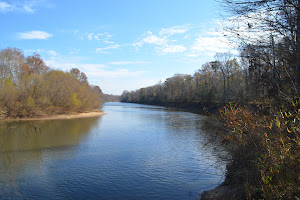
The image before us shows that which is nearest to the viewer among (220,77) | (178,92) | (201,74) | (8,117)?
(8,117)

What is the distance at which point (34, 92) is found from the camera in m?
35.7

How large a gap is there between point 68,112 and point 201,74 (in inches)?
1691

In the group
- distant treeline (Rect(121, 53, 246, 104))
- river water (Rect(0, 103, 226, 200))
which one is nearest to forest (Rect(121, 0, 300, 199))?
river water (Rect(0, 103, 226, 200))

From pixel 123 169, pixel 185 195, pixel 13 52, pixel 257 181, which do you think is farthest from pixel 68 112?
pixel 257 181

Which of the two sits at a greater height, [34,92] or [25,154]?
[34,92]

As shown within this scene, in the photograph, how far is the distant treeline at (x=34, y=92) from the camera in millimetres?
32312

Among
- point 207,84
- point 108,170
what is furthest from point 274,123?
point 207,84

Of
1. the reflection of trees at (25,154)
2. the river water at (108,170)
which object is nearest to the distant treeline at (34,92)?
the reflection of trees at (25,154)

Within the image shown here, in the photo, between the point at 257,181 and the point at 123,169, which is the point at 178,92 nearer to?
the point at 123,169

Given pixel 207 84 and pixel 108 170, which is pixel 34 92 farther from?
pixel 207 84

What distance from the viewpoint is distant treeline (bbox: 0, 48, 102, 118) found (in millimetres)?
32312

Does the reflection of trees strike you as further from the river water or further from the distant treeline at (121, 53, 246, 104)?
the distant treeline at (121, 53, 246, 104)

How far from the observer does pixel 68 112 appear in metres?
39.0

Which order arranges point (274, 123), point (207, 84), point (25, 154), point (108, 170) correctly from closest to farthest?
point (274, 123)
point (108, 170)
point (25, 154)
point (207, 84)
